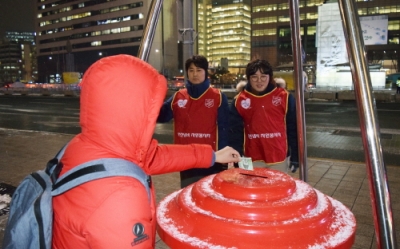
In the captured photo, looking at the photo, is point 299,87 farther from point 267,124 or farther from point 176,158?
point 176,158

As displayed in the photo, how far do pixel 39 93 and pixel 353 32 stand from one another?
134 ft

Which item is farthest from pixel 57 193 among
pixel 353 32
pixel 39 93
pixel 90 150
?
pixel 39 93

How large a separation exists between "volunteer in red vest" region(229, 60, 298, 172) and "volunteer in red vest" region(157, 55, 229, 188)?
0.56 ft

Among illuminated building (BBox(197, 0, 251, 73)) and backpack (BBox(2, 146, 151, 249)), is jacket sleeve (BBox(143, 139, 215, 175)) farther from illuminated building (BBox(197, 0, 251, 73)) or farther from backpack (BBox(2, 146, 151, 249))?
Answer: illuminated building (BBox(197, 0, 251, 73))

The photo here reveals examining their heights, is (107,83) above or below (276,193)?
above

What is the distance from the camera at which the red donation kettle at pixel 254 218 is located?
143 cm

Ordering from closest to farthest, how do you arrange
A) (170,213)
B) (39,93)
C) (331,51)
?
(170,213) → (331,51) → (39,93)

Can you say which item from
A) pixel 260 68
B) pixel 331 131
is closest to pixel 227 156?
pixel 260 68

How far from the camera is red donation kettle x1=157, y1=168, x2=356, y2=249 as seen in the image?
4.68ft

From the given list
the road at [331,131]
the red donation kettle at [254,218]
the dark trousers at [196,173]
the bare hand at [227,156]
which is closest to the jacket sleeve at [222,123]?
the dark trousers at [196,173]

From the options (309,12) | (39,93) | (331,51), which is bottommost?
(39,93)

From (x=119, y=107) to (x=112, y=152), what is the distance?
6.7 inches

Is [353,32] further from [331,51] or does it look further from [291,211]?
[331,51]

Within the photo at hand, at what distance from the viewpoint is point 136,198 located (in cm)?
117
